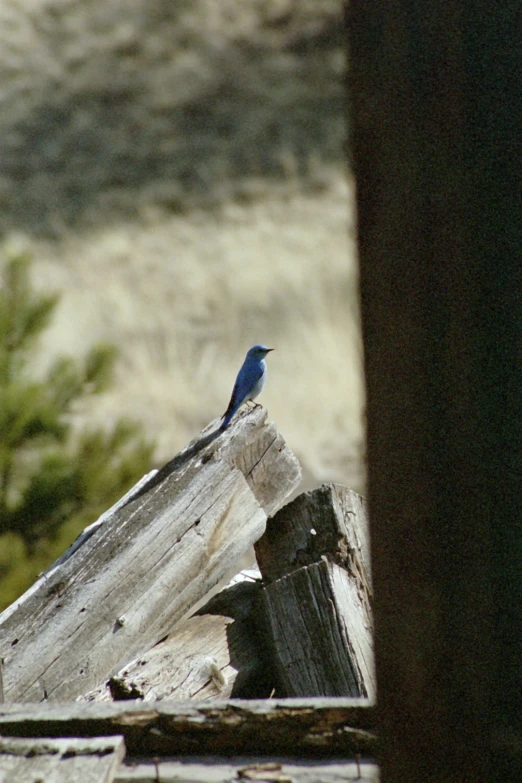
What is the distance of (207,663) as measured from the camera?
1977 millimetres

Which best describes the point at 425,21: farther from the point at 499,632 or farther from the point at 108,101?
the point at 108,101

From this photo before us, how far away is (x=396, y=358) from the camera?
0.76 m

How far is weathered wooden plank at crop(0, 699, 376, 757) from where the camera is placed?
128cm

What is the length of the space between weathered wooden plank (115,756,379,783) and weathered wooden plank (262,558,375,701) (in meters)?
0.59

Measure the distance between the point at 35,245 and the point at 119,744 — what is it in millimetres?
10706

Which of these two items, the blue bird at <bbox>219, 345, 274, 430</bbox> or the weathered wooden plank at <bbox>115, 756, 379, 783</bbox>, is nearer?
the weathered wooden plank at <bbox>115, 756, 379, 783</bbox>

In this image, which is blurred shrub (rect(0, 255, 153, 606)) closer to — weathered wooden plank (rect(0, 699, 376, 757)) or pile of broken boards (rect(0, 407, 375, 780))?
pile of broken boards (rect(0, 407, 375, 780))

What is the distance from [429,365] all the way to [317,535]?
4.68ft

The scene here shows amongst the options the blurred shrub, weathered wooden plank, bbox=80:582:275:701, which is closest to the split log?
weathered wooden plank, bbox=80:582:275:701

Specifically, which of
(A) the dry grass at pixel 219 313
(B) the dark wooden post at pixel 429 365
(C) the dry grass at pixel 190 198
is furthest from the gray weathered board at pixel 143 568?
(A) the dry grass at pixel 219 313

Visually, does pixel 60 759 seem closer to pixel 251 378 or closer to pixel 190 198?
pixel 251 378

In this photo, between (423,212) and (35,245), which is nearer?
(423,212)

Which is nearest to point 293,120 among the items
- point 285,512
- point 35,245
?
point 35,245

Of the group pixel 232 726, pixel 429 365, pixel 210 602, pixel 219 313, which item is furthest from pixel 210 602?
pixel 219 313
